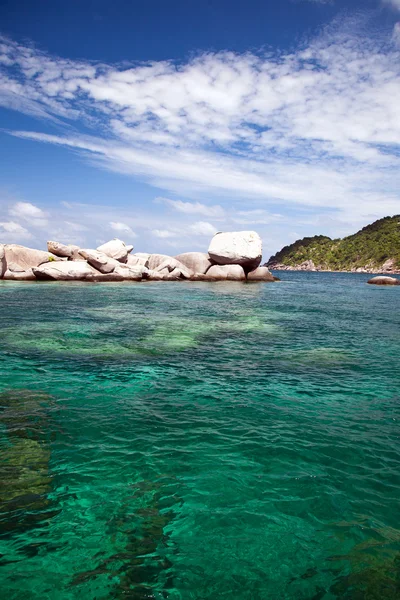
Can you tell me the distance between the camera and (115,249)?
53.2m

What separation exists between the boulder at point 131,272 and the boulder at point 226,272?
33.5 feet

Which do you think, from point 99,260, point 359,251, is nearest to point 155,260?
point 99,260

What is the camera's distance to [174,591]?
402 centimetres

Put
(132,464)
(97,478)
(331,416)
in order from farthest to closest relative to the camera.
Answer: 1. (331,416)
2. (132,464)
3. (97,478)

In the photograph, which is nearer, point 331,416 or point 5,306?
point 331,416

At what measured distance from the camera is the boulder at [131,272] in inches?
1947

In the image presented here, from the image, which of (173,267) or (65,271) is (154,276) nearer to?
(173,267)

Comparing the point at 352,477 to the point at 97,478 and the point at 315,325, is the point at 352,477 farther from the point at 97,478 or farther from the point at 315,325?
the point at 315,325

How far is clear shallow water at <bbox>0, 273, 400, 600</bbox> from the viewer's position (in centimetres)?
423

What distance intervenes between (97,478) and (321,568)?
3339 mm

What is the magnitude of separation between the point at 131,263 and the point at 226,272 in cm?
1399

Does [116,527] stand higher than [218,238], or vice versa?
[218,238]

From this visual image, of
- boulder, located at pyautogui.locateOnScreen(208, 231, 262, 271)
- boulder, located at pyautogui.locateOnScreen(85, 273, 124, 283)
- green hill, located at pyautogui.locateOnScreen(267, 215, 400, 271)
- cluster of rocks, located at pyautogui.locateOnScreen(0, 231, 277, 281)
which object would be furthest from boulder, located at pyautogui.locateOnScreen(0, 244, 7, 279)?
green hill, located at pyautogui.locateOnScreen(267, 215, 400, 271)

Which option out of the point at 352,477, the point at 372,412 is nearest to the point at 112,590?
the point at 352,477
